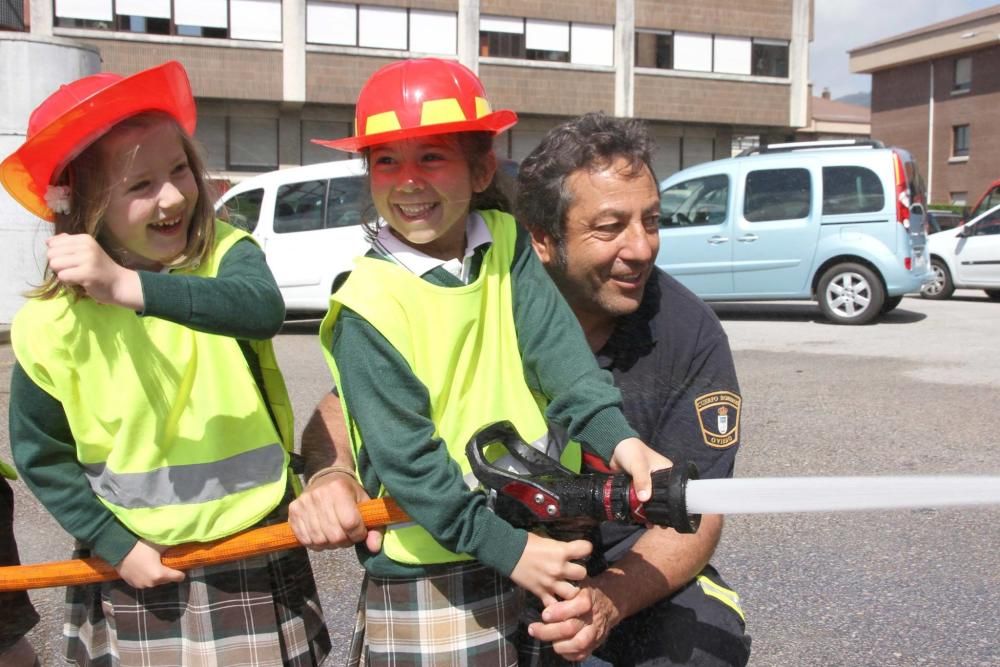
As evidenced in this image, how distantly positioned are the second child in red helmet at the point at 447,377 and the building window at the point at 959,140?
47.2m

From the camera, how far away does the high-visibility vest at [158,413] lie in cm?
196

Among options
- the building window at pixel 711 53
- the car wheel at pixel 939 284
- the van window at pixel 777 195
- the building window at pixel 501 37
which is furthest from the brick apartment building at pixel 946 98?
the van window at pixel 777 195

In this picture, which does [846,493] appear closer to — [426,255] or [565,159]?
[426,255]

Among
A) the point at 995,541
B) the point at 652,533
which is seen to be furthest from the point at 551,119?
the point at 652,533

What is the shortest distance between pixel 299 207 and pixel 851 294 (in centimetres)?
612

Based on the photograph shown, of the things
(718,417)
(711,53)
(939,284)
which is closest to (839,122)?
(711,53)

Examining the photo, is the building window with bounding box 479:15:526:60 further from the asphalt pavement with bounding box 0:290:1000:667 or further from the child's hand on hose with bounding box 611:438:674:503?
the child's hand on hose with bounding box 611:438:674:503

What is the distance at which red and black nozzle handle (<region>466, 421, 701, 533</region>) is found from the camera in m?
1.69

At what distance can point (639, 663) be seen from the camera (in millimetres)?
2311

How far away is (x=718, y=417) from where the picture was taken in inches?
91.7

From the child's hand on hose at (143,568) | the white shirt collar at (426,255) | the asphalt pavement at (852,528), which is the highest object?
the white shirt collar at (426,255)

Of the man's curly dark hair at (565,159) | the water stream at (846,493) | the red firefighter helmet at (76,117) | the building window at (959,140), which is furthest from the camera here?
the building window at (959,140)

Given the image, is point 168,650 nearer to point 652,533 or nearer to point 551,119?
point 652,533

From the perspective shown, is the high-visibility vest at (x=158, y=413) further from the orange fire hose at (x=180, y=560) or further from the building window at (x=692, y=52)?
the building window at (x=692, y=52)
